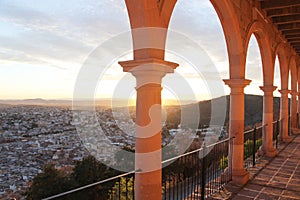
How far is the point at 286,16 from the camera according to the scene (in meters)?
7.28

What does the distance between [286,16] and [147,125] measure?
21.2 ft

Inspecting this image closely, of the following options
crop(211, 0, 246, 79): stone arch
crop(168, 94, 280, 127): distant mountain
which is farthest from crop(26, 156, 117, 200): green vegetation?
crop(168, 94, 280, 127): distant mountain

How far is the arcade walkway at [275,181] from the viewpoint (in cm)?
439

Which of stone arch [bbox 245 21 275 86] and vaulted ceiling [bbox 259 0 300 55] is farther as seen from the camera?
stone arch [bbox 245 21 275 86]

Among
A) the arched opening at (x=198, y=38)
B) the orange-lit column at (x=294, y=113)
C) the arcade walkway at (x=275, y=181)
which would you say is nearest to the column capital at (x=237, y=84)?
the arched opening at (x=198, y=38)

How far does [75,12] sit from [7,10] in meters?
1.50

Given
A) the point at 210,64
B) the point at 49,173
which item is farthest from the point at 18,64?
the point at 210,64

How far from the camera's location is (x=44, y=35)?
5.55 meters

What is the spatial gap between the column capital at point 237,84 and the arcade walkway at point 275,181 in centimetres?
175

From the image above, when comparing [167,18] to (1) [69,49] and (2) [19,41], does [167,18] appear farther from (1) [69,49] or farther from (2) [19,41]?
(1) [69,49]

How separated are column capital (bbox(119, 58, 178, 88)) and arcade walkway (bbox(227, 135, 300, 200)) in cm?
266

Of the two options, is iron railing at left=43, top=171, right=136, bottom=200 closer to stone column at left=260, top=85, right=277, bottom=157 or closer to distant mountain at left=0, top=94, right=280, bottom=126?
distant mountain at left=0, top=94, right=280, bottom=126

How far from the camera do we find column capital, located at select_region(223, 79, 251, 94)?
4.89 metres

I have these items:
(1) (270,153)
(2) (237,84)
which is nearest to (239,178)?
(2) (237,84)
